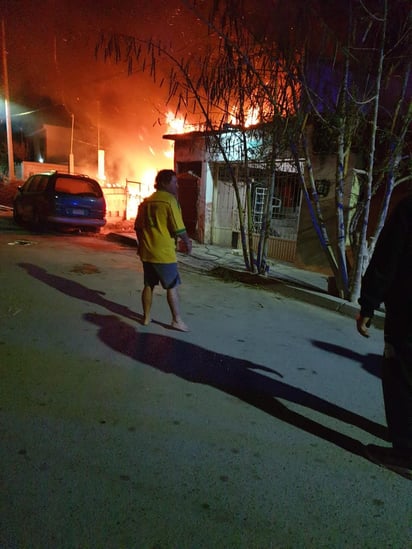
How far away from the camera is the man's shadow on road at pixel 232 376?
112 inches

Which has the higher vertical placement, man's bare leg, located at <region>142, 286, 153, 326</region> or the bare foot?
man's bare leg, located at <region>142, 286, 153, 326</region>

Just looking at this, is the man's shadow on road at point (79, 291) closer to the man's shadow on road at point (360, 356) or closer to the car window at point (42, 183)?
the man's shadow on road at point (360, 356)

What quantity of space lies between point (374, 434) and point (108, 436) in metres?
1.84

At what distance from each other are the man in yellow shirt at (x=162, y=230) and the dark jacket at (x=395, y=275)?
235 cm

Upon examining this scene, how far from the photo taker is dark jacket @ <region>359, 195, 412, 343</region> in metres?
2.21

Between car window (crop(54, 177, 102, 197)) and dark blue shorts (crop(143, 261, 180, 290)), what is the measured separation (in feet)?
27.5

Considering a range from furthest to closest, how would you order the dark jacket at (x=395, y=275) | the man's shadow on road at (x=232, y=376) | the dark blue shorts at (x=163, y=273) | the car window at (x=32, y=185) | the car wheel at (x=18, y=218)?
the car wheel at (x=18, y=218), the car window at (x=32, y=185), the dark blue shorts at (x=163, y=273), the man's shadow on road at (x=232, y=376), the dark jacket at (x=395, y=275)

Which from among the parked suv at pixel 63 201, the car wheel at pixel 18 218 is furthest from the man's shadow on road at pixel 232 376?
the car wheel at pixel 18 218

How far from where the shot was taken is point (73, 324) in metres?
4.56

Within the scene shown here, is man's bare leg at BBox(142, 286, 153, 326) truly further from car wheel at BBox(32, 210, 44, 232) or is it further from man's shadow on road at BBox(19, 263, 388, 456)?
car wheel at BBox(32, 210, 44, 232)

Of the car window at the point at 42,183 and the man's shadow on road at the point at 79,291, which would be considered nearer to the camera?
the man's shadow on road at the point at 79,291

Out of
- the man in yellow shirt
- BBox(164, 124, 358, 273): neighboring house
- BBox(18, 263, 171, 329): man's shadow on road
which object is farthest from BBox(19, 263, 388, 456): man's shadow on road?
BBox(164, 124, 358, 273): neighboring house

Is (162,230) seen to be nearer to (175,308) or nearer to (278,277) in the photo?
(175,308)

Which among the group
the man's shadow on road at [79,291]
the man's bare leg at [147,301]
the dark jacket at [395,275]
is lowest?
the man's shadow on road at [79,291]
